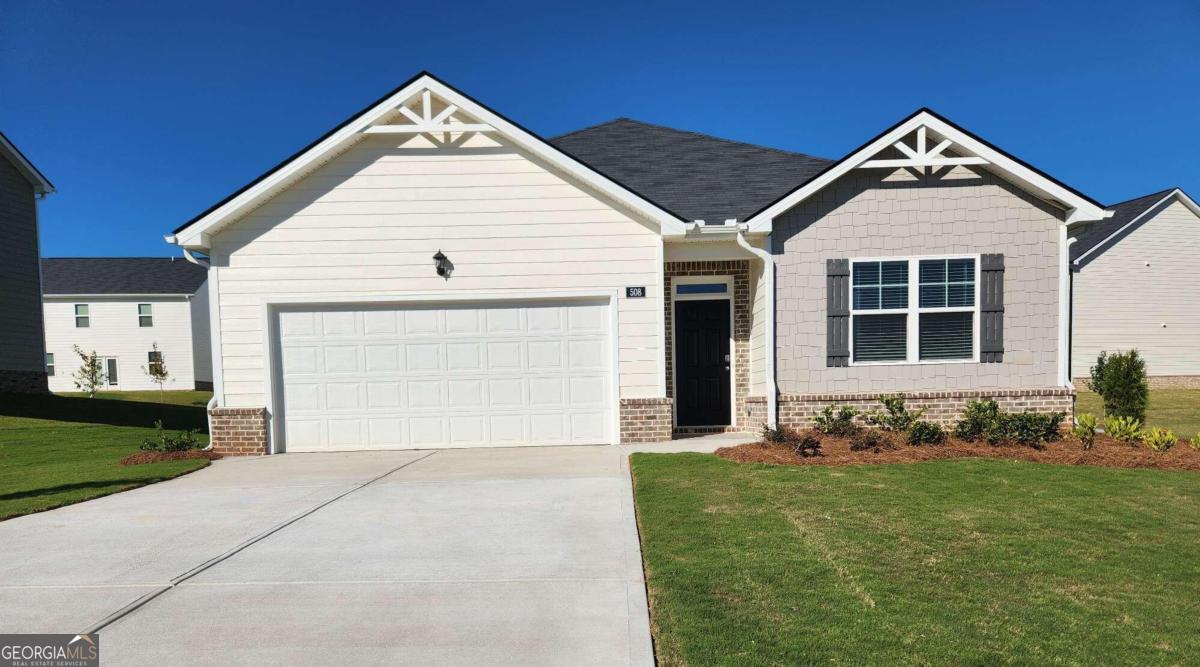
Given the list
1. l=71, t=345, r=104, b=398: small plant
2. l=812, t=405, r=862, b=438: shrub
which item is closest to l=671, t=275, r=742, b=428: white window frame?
l=812, t=405, r=862, b=438: shrub

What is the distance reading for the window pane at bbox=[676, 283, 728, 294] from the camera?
35.9ft

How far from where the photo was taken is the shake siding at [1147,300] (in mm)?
20406

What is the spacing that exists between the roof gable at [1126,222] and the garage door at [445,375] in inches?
708

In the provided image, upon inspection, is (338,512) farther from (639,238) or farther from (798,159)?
(798,159)

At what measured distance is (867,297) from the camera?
9859 millimetres

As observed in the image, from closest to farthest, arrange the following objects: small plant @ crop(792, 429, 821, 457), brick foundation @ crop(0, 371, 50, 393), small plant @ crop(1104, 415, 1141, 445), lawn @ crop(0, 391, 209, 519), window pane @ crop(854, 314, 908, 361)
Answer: lawn @ crop(0, 391, 209, 519) < small plant @ crop(792, 429, 821, 457) < small plant @ crop(1104, 415, 1141, 445) < window pane @ crop(854, 314, 908, 361) < brick foundation @ crop(0, 371, 50, 393)

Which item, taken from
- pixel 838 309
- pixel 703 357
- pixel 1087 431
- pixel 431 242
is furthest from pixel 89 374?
pixel 1087 431

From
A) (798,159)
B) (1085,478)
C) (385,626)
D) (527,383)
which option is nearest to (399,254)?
(527,383)

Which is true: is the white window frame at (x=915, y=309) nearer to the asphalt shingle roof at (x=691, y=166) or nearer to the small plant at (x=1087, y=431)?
the small plant at (x=1087, y=431)

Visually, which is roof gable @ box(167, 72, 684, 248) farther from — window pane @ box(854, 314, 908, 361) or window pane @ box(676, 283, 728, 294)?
window pane @ box(854, 314, 908, 361)


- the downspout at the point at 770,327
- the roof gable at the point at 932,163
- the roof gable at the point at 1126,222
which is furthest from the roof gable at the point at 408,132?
the roof gable at the point at 1126,222

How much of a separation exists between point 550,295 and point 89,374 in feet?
87.2

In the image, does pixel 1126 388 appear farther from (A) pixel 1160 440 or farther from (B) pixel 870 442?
(B) pixel 870 442

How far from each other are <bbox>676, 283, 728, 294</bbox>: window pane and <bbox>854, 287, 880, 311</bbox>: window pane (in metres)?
2.09
